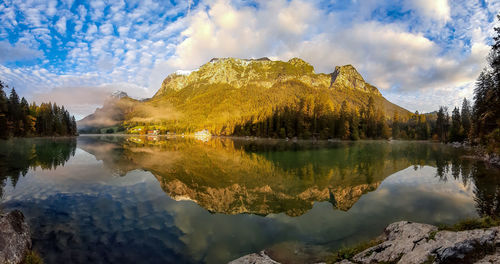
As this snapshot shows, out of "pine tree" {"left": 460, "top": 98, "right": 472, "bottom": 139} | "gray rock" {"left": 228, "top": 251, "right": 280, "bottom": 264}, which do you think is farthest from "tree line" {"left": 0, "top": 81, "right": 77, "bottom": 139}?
"pine tree" {"left": 460, "top": 98, "right": 472, "bottom": 139}

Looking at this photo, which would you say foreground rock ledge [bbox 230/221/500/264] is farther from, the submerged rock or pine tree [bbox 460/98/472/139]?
pine tree [bbox 460/98/472/139]

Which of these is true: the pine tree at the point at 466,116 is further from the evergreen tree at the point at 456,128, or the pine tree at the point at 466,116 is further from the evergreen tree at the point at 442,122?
the evergreen tree at the point at 442,122

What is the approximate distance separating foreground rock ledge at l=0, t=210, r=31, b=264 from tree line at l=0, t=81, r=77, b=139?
91.6 meters

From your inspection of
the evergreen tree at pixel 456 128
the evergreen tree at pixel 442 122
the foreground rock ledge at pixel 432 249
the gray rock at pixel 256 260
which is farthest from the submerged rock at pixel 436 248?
the evergreen tree at pixel 442 122

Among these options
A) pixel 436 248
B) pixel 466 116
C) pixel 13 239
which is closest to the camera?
pixel 436 248

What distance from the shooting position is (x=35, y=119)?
101438 millimetres

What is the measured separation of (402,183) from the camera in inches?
856

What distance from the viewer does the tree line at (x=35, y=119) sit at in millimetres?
81106

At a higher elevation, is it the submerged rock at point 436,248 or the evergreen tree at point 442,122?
the evergreen tree at point 442,122

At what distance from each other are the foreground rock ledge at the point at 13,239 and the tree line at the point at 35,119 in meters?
91.6

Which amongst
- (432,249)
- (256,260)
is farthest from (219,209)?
(432,249)

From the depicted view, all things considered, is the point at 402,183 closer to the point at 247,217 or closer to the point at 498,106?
the point at 247,217

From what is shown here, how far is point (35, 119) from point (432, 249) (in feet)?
470

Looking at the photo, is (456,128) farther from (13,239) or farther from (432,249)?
(13,239)
